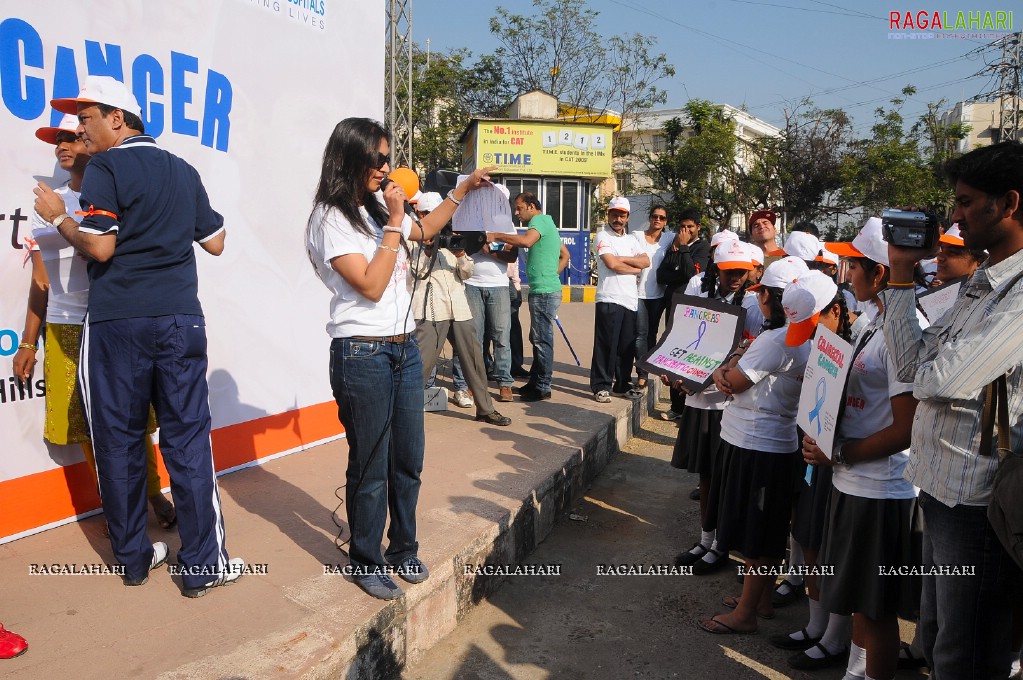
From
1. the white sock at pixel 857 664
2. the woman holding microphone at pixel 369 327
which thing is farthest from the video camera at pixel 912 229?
the woman holding microphone at pixel 369 327

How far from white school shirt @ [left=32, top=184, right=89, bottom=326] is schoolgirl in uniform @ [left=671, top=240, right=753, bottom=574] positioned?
2953 mm

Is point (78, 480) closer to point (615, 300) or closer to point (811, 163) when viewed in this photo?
point (615, 300)

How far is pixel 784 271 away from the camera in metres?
3.28

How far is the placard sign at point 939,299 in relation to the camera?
3.09m

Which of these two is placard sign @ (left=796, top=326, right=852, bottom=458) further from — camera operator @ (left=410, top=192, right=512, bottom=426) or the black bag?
camera operator @ (left=410, top=192, right=512, bottom=426)

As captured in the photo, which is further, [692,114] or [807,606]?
[692,114]

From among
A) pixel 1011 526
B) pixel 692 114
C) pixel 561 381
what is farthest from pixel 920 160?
pixel 1011 526

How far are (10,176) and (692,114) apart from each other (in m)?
25.9

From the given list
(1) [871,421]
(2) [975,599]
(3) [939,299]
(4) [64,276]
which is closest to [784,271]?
(3) [939,299]

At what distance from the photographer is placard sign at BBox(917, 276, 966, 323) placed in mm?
3094

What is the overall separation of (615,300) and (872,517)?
416cm

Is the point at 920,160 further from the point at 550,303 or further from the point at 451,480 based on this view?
the point at 451,480

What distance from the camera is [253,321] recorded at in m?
4.39

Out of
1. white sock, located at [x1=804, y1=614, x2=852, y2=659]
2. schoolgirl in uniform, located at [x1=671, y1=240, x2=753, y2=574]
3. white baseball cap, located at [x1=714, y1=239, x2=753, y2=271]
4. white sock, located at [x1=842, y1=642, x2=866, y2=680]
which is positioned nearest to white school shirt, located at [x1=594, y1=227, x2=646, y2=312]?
schoolgirl in uniform, located at [x1=671, y1=240, x2=753, y2=574]
